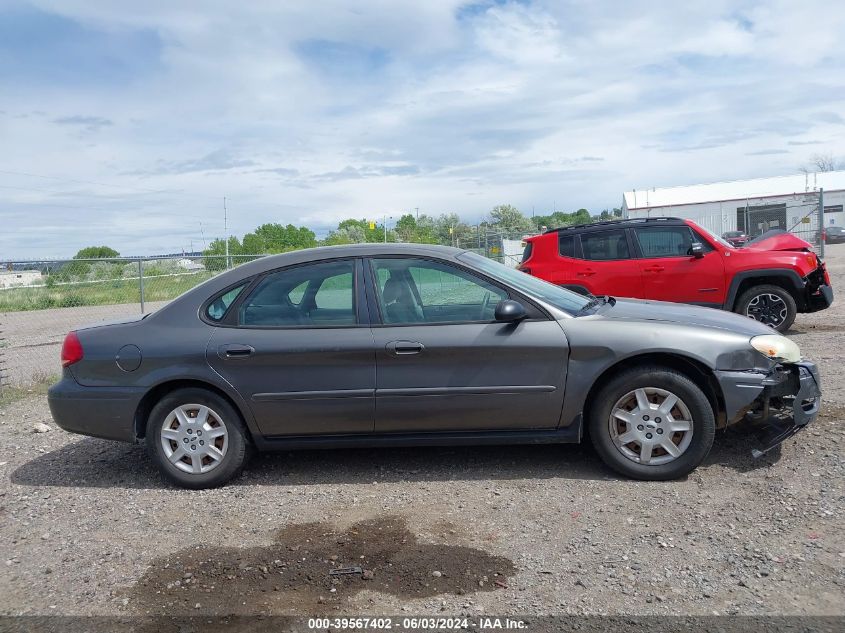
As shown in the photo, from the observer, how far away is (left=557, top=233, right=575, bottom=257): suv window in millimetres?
10586

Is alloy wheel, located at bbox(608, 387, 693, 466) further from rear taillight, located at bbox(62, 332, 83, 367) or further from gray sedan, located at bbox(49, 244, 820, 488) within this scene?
rear taillight, located at bbox(62, 332, 83, 367)

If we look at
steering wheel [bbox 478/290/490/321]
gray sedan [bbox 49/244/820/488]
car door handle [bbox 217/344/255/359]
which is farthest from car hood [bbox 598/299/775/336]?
car door handle [bbox 217/344/255/359]

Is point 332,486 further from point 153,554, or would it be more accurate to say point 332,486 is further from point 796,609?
point 796,609

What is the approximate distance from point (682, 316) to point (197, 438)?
3428 millimetres

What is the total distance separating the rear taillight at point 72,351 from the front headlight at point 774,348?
4.58m

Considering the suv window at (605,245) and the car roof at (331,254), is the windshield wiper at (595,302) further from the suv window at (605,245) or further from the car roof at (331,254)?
the suv window at (605,245)

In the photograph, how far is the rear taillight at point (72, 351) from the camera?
5137 millimetres

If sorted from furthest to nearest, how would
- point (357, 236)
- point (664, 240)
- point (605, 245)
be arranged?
point (357, 236), point (605, 245), point (664, 240)

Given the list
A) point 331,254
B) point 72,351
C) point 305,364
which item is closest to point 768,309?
point 331,254

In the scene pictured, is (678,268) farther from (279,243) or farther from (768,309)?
(279,243)

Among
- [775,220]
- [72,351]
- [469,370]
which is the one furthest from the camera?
[775,220]

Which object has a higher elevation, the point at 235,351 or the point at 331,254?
the point at 331,254

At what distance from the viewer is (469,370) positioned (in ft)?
15.6

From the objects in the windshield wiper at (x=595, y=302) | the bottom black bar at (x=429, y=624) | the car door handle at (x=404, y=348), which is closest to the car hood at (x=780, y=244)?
the windshield wiper at (x=595, y=302)
